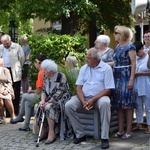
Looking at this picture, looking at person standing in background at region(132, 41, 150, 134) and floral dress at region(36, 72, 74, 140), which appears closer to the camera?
floral dress at region(36, 72, 74, 140)

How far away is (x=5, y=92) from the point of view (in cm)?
921

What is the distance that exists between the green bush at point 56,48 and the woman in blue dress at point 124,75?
238 cm

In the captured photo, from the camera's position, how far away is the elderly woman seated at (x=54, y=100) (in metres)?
7.15

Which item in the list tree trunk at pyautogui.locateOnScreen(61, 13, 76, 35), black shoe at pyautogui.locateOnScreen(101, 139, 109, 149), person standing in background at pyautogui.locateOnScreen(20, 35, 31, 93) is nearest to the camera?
black shoe at pyautogui.locateOnScreen(101, 139, 109, 149)

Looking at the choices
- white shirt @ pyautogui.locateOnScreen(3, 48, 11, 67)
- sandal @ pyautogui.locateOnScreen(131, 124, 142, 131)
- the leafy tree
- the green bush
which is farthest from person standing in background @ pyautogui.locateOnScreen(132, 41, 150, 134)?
the leafy tree

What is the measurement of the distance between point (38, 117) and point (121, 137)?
4.88 feet

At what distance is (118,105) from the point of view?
23.4 ft

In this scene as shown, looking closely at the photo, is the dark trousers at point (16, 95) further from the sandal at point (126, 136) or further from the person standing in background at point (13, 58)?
the sandal at point (126, 136)

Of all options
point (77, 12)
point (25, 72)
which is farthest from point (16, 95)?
point (77, 12)

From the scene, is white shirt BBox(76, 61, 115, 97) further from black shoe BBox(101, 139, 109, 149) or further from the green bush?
the green bush

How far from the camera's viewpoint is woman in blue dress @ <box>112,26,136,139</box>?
7004 millimetres

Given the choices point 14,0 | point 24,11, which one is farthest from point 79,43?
point 14,0

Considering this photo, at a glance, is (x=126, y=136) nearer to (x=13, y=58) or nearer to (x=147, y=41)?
(x=147, y=41)

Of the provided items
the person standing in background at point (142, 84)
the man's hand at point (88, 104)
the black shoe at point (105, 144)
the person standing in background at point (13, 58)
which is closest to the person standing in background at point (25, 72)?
the person standing in background at point (13, 58)
